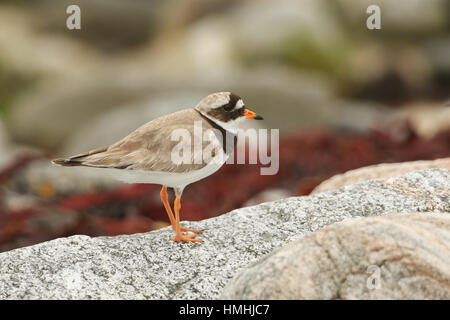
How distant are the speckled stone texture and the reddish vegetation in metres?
2.02

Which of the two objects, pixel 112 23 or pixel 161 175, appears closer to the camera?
pixel 161 175

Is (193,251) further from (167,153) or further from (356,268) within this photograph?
(356,268)

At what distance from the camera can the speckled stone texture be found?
477cm

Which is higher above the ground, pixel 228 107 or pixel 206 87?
pixel 228 107

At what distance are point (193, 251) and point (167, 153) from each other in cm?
86

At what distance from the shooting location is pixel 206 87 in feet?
59.3

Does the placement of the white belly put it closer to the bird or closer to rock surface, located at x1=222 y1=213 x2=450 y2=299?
the bird

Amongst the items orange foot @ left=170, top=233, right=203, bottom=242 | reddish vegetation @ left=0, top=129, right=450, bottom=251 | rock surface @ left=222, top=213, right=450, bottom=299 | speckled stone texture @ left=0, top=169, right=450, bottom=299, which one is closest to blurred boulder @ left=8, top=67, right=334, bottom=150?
reddish vegetation @ left=0, top=129, right=450, bottom=251

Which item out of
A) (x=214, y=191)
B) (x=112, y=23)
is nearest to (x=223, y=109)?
(x=214, y=191)

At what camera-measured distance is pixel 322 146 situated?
10.9m
